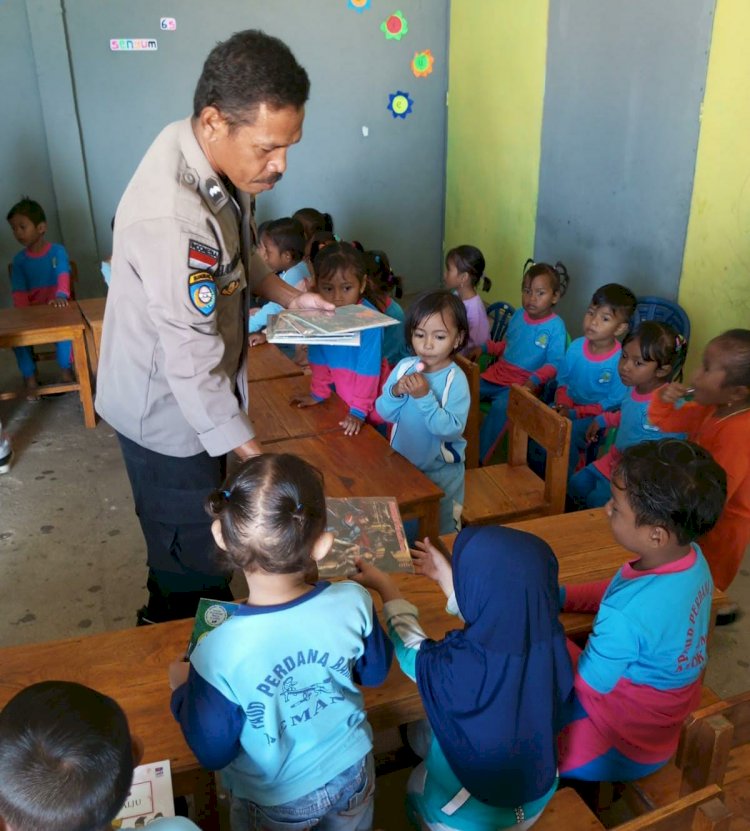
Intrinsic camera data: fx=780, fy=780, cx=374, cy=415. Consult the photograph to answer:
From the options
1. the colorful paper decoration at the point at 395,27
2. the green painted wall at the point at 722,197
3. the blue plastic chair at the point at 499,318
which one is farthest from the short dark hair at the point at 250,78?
the colorful paper decoration at the point at 395,27

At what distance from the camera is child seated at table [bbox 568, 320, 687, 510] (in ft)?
9.55

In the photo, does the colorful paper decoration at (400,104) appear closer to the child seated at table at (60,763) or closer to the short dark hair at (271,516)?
the short dark hair at (271,516)

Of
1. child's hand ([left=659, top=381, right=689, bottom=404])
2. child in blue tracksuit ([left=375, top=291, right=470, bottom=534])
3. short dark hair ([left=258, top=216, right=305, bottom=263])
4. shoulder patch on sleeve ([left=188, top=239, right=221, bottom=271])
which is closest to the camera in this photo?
shoulder patch on sleeve ([left=188, top=239, right=221, bottom=271])

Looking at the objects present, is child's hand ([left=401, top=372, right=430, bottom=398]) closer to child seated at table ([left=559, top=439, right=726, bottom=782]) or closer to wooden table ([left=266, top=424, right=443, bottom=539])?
wooden table ([left=266, top=424, right=443, bottom=539])

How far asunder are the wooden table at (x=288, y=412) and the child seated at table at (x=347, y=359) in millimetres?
41

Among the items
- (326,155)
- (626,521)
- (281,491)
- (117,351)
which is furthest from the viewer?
(326,155)

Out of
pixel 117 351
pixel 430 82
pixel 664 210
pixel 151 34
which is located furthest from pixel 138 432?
pixel 430 82

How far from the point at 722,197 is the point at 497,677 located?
3.07 m

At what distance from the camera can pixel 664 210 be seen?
3934 mm

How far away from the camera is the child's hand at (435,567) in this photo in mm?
1612

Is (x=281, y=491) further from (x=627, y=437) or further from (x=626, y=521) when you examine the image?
(x=627, y=437)

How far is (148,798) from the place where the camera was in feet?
4.20


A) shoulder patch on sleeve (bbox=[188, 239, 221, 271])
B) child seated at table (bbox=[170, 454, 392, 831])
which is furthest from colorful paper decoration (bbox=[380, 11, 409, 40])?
child seated at table (bbox=[170, 454, 392, 831])

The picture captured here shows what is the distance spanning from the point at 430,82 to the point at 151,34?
2062 millimetres
